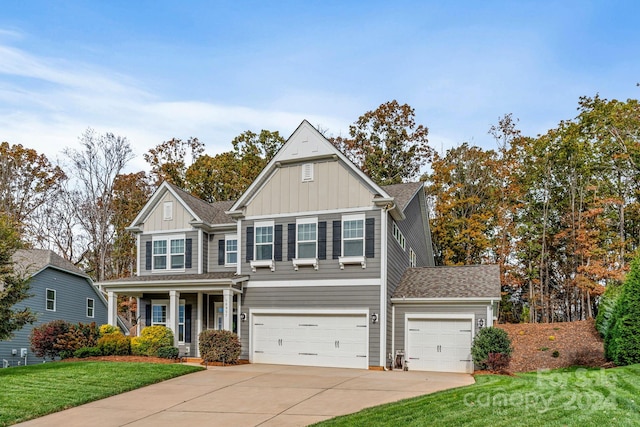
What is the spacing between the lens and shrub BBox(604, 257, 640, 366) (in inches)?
609

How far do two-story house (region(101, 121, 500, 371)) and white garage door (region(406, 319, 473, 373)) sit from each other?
1.3 inches

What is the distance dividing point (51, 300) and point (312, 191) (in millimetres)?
16025

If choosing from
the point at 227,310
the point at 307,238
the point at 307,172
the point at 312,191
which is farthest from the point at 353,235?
the point at 227,310

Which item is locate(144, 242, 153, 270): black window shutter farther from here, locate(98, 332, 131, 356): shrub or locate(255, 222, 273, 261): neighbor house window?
locate(255, 222, 273, 261): neighbor house window

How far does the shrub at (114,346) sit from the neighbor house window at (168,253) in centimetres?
Result: 403

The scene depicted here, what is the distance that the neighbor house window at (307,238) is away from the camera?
20.2m

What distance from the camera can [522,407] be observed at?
920cm

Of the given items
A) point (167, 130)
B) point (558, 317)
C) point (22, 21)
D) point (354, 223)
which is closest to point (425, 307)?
point (354, 223)

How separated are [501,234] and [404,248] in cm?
1265

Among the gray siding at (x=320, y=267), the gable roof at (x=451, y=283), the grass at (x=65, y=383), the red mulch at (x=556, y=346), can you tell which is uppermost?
the gray siding at (x=320, y=267)

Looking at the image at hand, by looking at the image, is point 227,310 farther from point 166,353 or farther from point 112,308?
point 112,308

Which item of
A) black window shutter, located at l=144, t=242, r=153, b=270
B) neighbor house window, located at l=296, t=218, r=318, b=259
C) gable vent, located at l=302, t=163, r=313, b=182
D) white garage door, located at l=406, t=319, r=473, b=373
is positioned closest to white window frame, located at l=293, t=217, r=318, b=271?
neighbor house window, located at l=296, t=218, r=318, b=259

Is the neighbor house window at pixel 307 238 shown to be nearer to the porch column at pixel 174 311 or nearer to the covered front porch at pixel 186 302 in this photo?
the covered front porch at pixel 186 302

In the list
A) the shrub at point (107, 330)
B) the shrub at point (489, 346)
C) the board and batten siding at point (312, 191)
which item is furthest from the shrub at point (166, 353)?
the shrub at point (489, 346)
